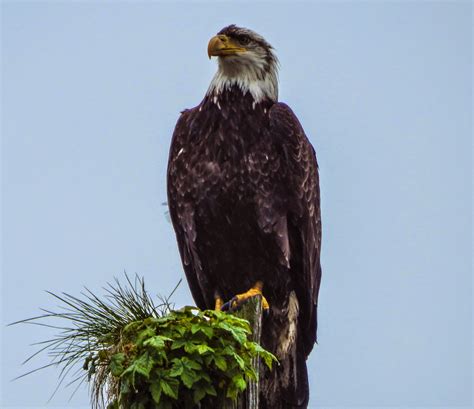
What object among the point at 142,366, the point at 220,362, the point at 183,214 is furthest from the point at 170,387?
the point at 183,214

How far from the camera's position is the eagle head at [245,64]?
8367 mm

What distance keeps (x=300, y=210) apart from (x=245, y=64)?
1.18 meters

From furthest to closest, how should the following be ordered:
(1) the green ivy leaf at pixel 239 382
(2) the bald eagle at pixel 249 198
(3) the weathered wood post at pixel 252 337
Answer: (2) the bald eagle at pixel 249 198 → (3) the weathered wood post at pixel 252 337 → (1) the green ivy leaf at pixel 239 382

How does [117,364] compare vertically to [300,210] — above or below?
below

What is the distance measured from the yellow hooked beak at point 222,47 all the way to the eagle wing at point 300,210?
51cm

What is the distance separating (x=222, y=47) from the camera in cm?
834

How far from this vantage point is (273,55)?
8.52 metres

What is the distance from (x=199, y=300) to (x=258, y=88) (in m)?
1.65

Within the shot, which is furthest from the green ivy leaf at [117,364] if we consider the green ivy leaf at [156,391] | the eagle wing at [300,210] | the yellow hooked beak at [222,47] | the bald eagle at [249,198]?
the yellow hooked beak at [222,47]

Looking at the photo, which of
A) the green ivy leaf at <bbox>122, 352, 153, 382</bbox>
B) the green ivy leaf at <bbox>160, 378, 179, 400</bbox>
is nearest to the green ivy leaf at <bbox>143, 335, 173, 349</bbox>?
the green ivy leaf at <bbox>122, 352, 153, 382</bbox>

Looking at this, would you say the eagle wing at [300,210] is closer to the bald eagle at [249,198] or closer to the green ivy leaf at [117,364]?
the bald eagle at [249,198]

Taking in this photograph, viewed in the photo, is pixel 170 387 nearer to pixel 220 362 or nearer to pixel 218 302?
pixel 220 362

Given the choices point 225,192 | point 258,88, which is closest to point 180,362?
point 225,192

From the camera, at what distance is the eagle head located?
27.5 feet
